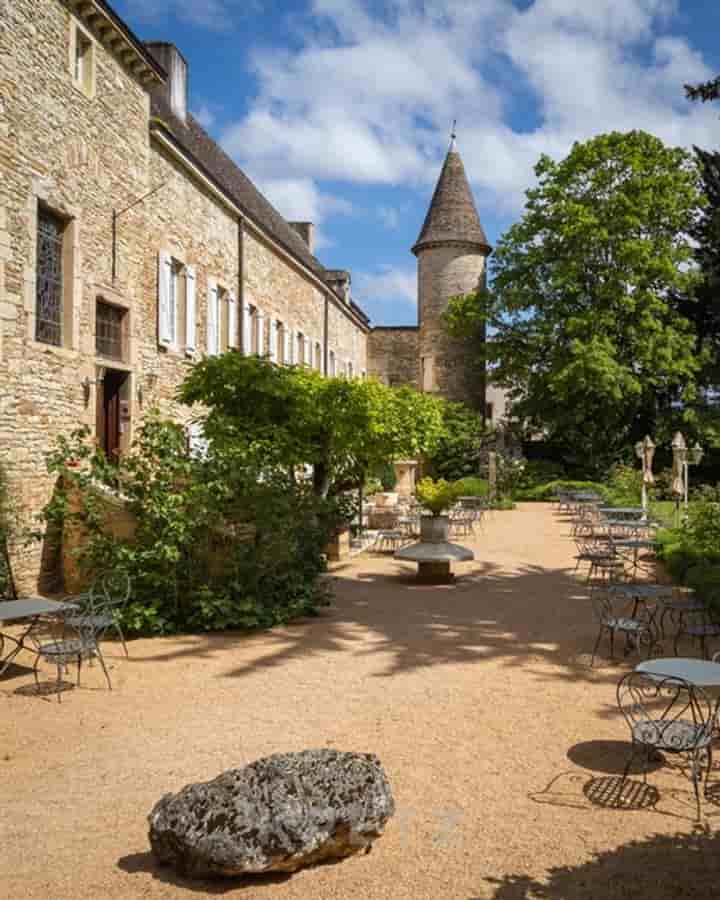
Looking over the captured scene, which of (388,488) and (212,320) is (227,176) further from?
(388,488)

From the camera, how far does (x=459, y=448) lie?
3275 centimetres

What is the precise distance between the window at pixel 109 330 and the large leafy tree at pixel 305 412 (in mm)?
1239

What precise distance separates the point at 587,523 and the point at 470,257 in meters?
18.5

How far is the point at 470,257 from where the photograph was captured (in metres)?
34.4

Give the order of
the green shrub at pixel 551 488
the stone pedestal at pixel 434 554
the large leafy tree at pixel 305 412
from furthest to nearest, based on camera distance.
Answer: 1. the green shrub at pixel 551 488
2. the large leafy tree at pixel 305 412
3. the stone pedestal at pixel 434 554

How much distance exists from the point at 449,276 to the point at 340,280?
488cm

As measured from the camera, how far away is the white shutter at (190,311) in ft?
52.0

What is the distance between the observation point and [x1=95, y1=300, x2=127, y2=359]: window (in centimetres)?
1282

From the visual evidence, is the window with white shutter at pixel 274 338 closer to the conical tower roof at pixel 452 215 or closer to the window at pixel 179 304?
the window at pixel 179 304

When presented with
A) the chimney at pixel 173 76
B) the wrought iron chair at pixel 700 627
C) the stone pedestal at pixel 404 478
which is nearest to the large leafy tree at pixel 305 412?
the wrought iron chair at pixel 700 627

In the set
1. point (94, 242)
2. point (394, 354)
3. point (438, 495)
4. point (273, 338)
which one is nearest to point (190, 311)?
point (94, 242)

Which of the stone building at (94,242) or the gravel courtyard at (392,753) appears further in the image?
the stone building at (94,242)

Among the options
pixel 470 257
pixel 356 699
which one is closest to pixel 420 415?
pixel 356 699

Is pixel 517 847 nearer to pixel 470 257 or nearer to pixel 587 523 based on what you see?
pixel 587 523
